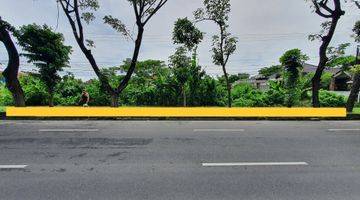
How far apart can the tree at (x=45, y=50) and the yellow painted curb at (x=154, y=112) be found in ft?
14.2

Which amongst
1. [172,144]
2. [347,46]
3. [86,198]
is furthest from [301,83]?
[86,198]

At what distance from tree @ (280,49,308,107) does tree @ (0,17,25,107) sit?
52.0ft

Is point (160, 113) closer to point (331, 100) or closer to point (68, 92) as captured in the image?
point (68, 92)

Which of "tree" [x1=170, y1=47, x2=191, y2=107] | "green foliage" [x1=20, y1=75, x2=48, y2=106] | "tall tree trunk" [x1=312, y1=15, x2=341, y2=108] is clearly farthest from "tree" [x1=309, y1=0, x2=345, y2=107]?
"green foliage" [x1=20, y1=75, x2=48, y2=106]

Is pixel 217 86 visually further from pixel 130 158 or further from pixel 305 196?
pixel 305 196

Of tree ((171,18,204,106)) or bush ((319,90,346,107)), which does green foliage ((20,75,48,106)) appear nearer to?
tree ((171,18,204,106))

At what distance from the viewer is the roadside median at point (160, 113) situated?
14.5 meters

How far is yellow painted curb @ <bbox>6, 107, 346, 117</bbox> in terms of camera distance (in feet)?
47.7

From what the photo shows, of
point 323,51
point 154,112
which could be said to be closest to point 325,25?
point 323,51

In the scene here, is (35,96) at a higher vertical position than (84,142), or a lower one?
higher

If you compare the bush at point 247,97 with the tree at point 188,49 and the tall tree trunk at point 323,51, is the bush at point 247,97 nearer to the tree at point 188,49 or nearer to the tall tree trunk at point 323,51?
the tree at point 188,49

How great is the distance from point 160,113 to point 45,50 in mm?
8179

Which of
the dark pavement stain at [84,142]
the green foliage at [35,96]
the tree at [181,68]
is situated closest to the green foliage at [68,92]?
the green foliage at [35,96]

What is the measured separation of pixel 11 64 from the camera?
52.4 feet
